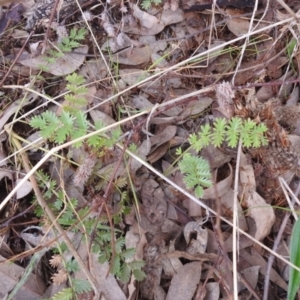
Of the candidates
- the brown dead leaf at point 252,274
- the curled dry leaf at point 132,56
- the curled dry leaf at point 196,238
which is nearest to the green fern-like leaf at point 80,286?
the curled dry leaf at point 196,238

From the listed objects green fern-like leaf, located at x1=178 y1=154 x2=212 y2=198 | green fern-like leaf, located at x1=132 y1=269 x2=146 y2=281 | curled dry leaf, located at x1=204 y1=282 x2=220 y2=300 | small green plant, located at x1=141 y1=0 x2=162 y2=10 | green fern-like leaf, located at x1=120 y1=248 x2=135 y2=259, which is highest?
small green plant, located at x1=141 y1=0 x2=162 y2=10

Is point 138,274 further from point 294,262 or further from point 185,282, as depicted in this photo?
point 294,262

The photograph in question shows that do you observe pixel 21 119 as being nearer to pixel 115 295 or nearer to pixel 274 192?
pixel 115 295

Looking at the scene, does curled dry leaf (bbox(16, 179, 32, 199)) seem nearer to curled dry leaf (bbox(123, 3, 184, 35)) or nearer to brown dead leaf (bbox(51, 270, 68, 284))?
brown dead leaf (bbox(51, 270, 68, 284))

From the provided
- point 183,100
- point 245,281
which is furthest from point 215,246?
point 183,100

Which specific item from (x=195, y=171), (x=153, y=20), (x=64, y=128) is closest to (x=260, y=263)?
(x=195, y=171)

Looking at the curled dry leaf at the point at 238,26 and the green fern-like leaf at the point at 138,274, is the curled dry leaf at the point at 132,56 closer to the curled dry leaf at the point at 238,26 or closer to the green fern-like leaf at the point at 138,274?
the curled dry leaf at the point at 238,26

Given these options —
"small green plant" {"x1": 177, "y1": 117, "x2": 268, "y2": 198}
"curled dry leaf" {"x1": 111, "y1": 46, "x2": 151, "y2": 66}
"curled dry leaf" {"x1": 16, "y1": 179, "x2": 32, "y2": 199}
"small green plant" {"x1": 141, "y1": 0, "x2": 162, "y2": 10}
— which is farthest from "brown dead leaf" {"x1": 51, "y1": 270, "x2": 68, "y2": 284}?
"small green plant" {"x1": 141, "y1": 0, "x2": 162, "y2": 10}

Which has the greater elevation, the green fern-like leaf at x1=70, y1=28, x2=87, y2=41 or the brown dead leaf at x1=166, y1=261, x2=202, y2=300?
the green fern-like leaf at x1=70, y1=28, x2=87, y2=41
